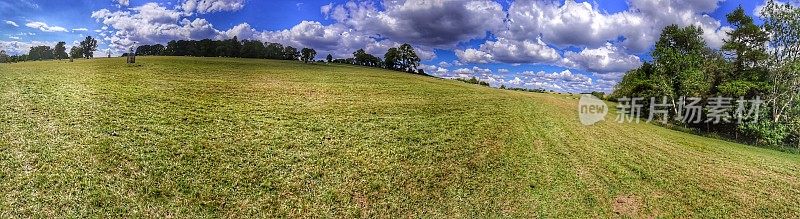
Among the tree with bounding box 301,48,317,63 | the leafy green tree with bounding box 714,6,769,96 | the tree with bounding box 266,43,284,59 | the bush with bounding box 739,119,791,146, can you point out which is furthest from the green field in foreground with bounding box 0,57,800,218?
the tree with bounding box 301,48,317,63

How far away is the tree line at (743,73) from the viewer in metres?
43.0

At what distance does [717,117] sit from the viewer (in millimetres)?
48594

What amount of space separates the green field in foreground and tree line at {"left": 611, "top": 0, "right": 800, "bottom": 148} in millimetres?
13421

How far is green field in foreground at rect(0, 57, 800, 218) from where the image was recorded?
1656cm

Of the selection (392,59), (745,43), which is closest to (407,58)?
(392,59)

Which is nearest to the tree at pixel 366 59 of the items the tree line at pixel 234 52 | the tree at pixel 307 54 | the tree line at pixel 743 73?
the tree line at pixel 234 52

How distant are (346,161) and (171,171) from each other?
24.8 ft

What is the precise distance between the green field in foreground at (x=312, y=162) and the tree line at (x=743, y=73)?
13421 mm

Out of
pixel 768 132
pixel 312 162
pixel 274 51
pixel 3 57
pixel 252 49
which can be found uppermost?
pixel 274 51

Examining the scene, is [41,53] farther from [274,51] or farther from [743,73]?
[743,73]

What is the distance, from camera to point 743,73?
166ft

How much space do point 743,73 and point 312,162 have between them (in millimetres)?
53830

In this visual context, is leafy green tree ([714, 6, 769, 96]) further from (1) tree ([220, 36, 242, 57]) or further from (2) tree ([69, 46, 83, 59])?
(2) tree ([69, 46, 83, 59])

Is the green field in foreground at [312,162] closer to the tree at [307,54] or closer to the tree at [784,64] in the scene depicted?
the tree at [784,64]
